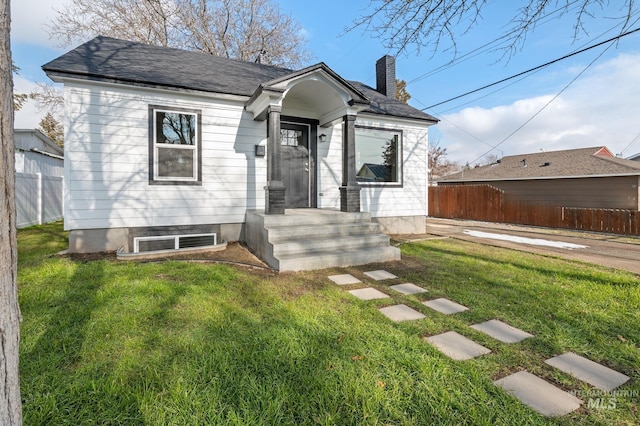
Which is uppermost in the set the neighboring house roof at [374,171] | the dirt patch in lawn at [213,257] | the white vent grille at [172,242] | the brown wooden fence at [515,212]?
the neighboring house roof at [374,171]

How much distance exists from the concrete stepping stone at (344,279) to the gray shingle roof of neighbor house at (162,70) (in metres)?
3.80

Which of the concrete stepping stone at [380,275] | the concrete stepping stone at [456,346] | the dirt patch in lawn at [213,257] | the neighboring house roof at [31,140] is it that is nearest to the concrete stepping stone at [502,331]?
the concrete stepping stone at [456,346]

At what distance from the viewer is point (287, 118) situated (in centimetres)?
705

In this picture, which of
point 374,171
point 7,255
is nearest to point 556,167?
point 374,171

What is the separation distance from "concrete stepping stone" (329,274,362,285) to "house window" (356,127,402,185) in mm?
3958

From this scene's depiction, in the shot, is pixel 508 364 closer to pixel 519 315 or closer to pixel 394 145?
pixel 519 315

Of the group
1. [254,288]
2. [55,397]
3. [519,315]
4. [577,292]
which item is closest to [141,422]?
[55,397]

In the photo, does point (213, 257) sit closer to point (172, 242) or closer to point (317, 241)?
point (172, 242)

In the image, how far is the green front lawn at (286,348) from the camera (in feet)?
5.30

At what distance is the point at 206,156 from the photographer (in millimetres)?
6129

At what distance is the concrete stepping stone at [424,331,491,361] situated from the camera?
2.21 m

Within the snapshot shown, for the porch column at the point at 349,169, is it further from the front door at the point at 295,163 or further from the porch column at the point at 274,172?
the porch column at the point at 274,172

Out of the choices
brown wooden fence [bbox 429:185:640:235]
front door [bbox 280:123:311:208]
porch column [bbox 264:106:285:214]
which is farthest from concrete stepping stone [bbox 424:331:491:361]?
brown wooden fence [bbox 429:185:640:235]

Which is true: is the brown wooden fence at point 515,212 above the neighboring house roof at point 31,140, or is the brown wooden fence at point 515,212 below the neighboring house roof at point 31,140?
below
